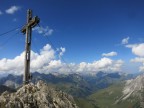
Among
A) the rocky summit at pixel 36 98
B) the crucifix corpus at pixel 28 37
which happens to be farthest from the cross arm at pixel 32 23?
the rocky summit at pixel 36 98

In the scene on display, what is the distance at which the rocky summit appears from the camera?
86.1 feet

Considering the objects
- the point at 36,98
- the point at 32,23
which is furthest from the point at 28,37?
the point at 36,98

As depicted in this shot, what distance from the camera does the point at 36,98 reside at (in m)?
27.6

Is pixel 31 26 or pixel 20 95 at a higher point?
pixel 31 26

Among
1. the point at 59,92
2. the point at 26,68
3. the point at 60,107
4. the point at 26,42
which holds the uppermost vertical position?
the point at 26,42

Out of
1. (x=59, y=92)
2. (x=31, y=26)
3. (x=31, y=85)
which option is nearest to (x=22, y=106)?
(x=31, y=85)

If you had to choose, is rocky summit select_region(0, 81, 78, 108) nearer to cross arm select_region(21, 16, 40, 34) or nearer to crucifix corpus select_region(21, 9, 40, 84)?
crucifix corpus select_region(21, 9, 40, 84)

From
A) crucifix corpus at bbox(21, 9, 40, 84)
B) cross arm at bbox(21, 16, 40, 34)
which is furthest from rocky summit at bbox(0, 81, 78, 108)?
cross arm at bbox(21, 16, 40, 34)

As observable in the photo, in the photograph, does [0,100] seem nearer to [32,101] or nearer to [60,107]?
[32,101]

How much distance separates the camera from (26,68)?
28.1 metres

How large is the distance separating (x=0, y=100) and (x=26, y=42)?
682 cm

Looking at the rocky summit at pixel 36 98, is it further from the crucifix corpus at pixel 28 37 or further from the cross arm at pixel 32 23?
the cross arm at pixel 32 23

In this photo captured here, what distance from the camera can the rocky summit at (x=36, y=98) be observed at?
26250 mm

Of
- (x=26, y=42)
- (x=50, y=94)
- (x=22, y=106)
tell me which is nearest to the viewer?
(x=22, y=106)
